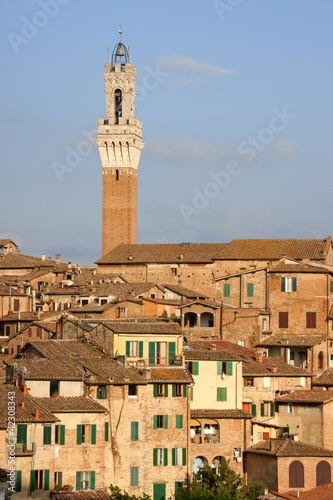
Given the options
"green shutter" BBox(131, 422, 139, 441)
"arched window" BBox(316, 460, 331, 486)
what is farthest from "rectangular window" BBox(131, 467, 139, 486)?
"arched window" BBox(316, 460, 331, 486)

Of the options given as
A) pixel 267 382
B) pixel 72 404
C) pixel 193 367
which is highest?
pixel 193 367

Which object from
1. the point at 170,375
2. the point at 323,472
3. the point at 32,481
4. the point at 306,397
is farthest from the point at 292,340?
the point at 32,481

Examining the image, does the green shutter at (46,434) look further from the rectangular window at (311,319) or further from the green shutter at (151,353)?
the rectangular window at (311,319)

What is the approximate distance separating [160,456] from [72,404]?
4491 millimetres

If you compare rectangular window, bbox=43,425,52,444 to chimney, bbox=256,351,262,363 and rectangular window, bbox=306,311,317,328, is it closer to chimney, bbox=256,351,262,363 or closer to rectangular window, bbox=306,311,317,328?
chimney, bbox=256,351,262,363

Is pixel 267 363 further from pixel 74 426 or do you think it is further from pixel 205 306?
pixel 74 426

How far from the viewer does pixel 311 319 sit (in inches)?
2451

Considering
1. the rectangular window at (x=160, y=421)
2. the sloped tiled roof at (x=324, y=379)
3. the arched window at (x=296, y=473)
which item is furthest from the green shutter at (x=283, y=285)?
the rectangular window at (x=160, y=421)

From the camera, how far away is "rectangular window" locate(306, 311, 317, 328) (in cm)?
6222

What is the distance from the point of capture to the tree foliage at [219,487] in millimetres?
41156

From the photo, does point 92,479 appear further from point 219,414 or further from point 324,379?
point 324,379

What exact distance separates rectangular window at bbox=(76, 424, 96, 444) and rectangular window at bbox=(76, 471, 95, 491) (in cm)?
102

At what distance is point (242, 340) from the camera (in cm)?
5956

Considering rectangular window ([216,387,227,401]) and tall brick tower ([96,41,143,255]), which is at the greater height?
tall brick tower ([96,41,143,255])
